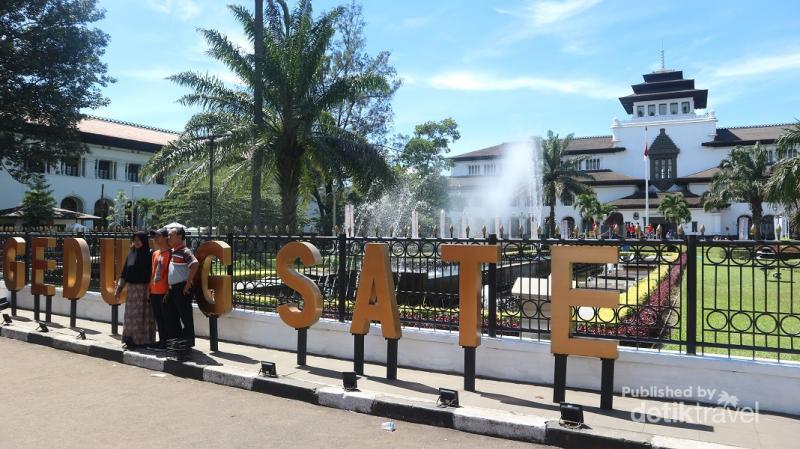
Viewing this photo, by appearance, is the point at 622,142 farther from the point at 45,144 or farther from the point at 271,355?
the point at 271,355

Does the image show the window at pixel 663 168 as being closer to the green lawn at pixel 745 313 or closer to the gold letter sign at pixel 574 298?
the green lawn at pixel 745 313

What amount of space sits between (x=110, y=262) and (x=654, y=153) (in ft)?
197

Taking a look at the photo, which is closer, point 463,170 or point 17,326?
point 17,326

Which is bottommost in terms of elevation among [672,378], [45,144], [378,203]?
[672,378]

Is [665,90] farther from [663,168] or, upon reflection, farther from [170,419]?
[170,419]

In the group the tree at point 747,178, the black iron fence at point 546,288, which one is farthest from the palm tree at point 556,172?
the black iron fence at point 546,288

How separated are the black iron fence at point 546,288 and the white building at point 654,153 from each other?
44.1 m

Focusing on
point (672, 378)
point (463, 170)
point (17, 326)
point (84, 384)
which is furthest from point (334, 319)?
point (463, 170)

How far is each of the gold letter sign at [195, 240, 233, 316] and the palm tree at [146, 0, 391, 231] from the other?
8.82m

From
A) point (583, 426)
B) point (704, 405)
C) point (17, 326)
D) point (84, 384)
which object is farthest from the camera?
point (17, 326)

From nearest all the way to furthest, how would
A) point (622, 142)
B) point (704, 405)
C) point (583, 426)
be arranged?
1. point (583, 426)
2. point (704, 405)
3. point (622, 142)

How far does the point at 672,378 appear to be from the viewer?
542cm

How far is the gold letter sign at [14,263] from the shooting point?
10047mm

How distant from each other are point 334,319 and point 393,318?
158 cm
